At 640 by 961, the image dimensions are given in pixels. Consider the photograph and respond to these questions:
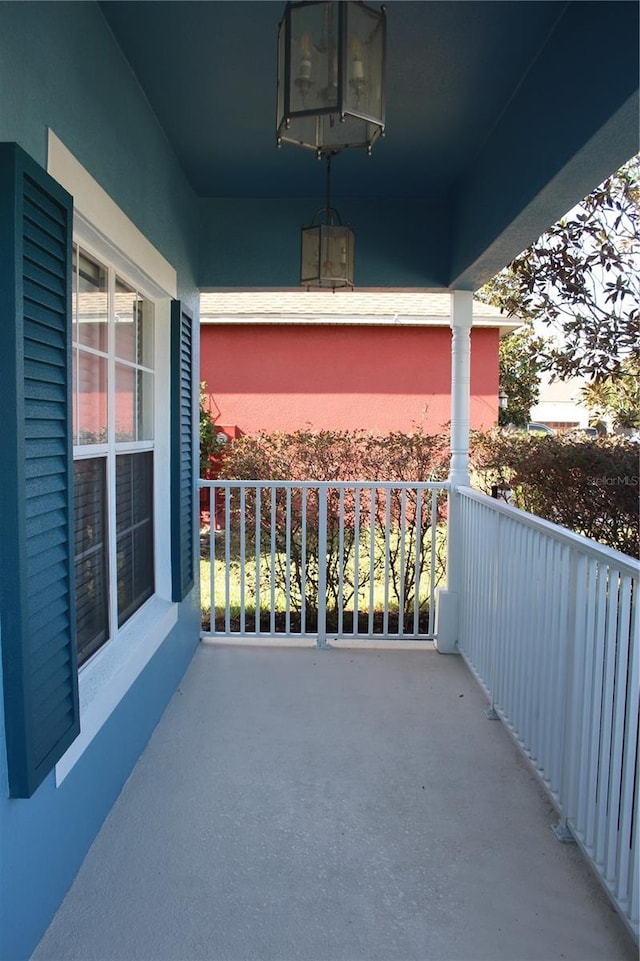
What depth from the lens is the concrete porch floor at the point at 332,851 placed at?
1809 mm

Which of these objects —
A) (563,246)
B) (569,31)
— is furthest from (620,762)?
(563,246)

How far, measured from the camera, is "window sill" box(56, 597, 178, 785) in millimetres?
2119

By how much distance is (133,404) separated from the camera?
3.08m

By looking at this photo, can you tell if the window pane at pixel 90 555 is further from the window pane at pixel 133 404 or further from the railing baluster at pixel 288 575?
the railing baluster at pixel 288 575

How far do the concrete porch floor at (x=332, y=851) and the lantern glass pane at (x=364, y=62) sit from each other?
212cm

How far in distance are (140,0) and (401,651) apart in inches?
139

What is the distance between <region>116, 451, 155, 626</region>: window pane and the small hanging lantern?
1678 millimetres

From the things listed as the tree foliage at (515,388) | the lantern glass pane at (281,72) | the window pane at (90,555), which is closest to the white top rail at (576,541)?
the lantern glass pane at (281,72)

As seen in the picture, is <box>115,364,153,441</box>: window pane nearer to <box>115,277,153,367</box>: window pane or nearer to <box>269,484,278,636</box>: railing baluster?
<box>115,277,153,367</box>: window pane

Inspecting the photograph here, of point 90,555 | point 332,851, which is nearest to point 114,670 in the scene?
point 90,555

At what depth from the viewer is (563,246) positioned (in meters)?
4.79

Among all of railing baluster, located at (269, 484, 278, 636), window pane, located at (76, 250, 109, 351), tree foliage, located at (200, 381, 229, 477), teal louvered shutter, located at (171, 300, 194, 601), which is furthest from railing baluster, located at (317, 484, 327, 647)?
tree foliage, located at (200, 381, 229, 477)

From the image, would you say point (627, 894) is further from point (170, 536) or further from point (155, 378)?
point (155, 378)

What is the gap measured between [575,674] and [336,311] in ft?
23.2
